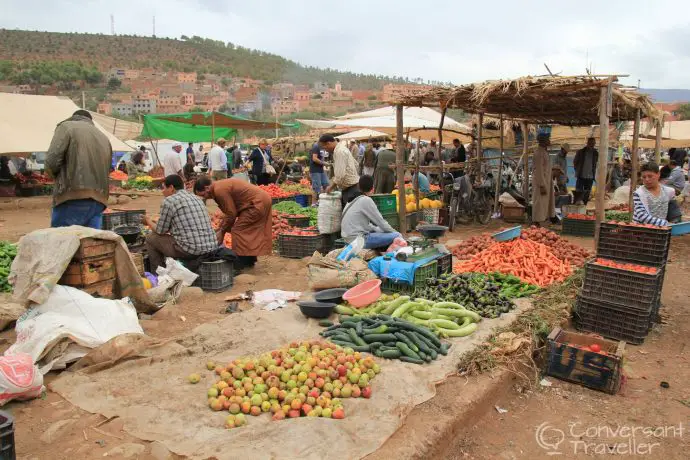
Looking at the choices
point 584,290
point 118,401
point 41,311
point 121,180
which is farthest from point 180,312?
point 121,180

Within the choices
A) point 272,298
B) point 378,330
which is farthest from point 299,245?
point 378,330

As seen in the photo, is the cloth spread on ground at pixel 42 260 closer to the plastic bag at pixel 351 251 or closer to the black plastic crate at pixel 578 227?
the plastic bag at pixel 351 251

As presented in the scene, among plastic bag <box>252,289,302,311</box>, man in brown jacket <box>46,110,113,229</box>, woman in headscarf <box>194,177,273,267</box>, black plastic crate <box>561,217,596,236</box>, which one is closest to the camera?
man in brown jacket <box>46,110,113,229</box>

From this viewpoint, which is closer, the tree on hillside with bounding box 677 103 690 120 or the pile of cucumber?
the pile of cucumber

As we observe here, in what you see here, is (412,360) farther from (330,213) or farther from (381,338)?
(330,213)

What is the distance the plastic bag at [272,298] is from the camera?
5.29 meters

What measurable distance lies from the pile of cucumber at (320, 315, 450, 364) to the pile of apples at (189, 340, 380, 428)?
210 mm

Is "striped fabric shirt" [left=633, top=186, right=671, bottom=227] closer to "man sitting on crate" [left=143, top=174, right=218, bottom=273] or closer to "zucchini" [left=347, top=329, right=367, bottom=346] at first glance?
"zucchini" [left=347, top=329, right=367, bottom=346]

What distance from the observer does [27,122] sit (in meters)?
11.9

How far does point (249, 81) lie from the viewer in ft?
245

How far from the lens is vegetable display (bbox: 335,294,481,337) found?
4469 mm

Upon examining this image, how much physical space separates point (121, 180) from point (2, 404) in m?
16.5

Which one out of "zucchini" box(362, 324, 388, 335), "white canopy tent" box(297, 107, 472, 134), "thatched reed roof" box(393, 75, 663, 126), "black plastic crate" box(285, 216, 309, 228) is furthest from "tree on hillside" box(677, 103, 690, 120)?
"zucchini" box(362, 324, 388, 335)

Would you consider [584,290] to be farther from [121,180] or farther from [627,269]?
[121,180]
